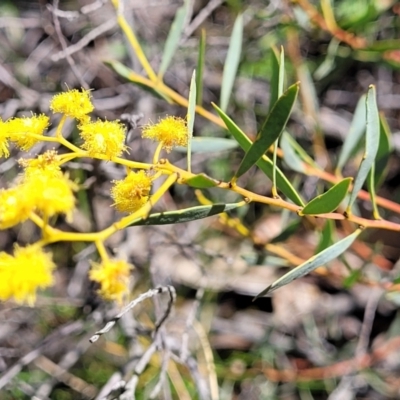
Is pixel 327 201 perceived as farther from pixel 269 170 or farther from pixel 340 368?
pixel 340 368

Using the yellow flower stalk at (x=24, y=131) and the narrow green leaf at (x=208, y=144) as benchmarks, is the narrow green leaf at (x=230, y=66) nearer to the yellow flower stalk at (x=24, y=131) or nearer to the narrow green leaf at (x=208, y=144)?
the narrow green leaf at (x=208, y=144)

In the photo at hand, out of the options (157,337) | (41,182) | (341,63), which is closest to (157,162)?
(41,182)

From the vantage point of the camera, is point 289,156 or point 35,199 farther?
point 289,156

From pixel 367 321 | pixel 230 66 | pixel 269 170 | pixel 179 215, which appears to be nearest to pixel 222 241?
pixel 367 321

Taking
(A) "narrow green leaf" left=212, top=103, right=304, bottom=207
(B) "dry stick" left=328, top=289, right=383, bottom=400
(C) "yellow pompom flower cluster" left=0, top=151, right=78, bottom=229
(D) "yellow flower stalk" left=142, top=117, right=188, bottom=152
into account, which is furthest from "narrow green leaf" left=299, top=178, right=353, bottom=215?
(B) "dry stick" left=328, top=289, right=383, bottom=400

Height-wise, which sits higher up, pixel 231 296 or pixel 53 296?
pixel 53 296

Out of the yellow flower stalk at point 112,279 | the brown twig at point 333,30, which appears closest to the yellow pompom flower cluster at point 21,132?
the yellow flower stalk at point 112,279

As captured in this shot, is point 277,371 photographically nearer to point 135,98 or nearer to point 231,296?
point 231,296
